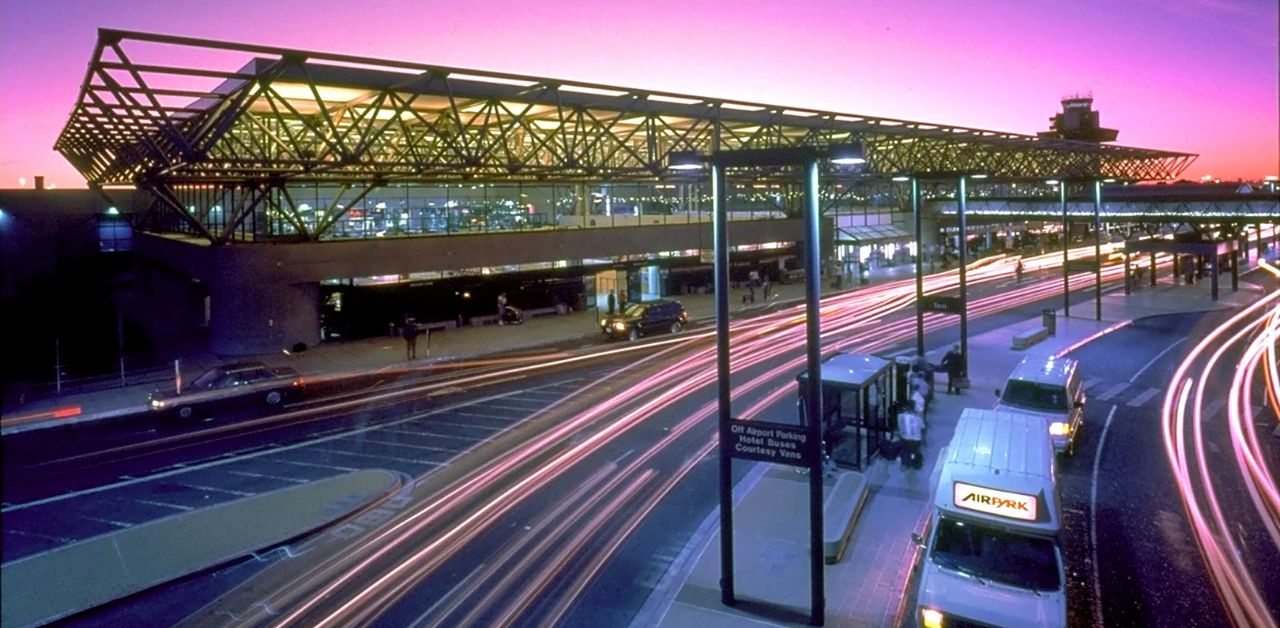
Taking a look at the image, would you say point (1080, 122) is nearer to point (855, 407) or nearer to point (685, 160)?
point (855, 407)

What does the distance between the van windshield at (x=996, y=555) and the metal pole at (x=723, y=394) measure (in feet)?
7.51

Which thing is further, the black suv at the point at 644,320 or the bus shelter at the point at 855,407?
the black suv at the point at 644,320

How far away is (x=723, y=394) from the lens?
9.44 m

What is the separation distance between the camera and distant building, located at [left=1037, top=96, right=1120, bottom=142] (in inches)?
4299

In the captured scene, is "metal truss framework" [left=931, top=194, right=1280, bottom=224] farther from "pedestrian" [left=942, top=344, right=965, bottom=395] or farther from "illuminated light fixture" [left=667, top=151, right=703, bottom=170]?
"illuminated light fixture" [left=667, top=151, right=703, bottom=170]

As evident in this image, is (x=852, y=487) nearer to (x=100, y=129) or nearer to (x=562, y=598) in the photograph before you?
(x=562, y=598)

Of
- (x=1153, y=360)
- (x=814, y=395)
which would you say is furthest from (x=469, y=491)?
(x=1153, y=360)

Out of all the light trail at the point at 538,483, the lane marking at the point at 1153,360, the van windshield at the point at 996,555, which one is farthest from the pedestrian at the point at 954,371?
the van windshield at the point at 996,555

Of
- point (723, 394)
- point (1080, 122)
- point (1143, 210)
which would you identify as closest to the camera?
point (723, 394)

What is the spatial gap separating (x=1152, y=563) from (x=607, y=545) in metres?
7.10

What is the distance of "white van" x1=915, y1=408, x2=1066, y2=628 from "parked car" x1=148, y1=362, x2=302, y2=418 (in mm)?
17029

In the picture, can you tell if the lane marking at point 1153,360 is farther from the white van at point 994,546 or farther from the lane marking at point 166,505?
the lane marking at point 166,505

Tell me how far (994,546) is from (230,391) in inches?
710

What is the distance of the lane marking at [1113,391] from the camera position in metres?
19.0
